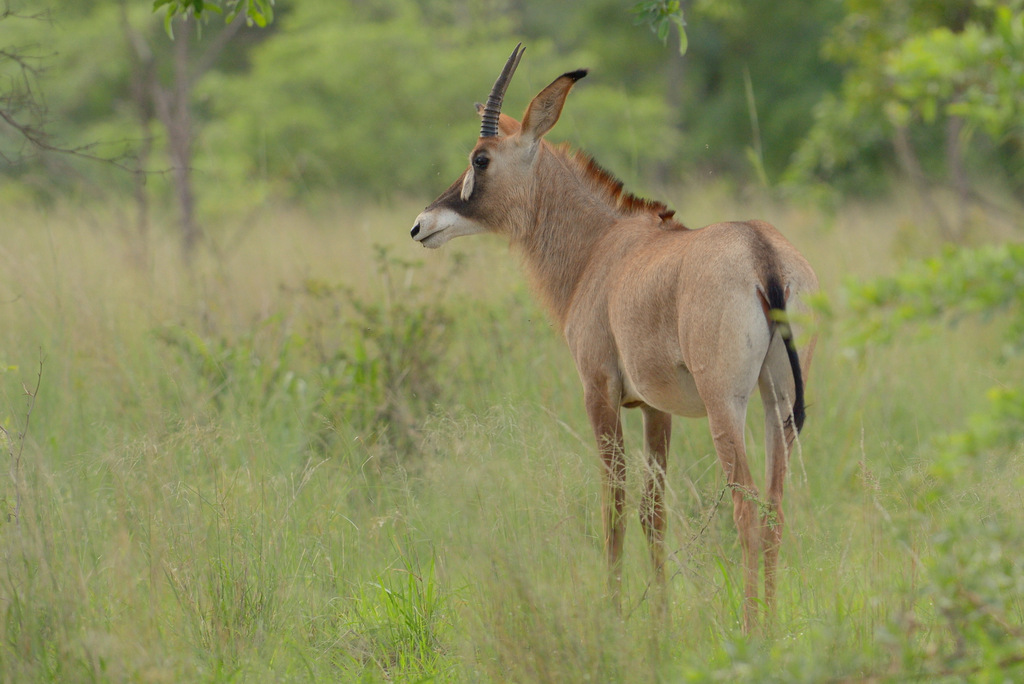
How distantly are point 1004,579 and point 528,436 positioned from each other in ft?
7.27

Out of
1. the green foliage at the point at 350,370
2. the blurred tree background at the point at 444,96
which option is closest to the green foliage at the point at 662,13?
the blurred tree background at the point at 444,96

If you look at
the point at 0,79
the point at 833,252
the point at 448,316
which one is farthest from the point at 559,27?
the point at 448,316

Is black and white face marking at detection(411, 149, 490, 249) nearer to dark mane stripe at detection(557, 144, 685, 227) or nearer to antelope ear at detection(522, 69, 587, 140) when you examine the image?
antelope ear at detection(522, 69, 587, 140)

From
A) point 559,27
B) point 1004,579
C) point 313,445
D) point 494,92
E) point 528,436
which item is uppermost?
point 559,27

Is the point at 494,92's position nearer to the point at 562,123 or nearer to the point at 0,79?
the point at 0,79

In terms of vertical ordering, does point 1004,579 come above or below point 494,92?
below

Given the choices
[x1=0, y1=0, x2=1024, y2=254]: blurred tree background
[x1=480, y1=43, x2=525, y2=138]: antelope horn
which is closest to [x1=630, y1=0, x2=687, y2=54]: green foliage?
[x1=0, y1=0, x2=1024, y2=254]: blurred tree background

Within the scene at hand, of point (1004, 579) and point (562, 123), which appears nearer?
point (1004, 579)

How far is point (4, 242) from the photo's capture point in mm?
7836

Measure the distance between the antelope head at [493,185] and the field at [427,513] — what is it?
0.94 meters

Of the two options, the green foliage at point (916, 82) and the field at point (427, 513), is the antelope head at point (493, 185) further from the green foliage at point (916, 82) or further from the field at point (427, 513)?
the green foliage at point (916, 82)

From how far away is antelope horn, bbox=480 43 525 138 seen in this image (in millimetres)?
4793

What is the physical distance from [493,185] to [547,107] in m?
0.47

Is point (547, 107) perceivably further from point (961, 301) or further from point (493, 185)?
point (961, 301)
